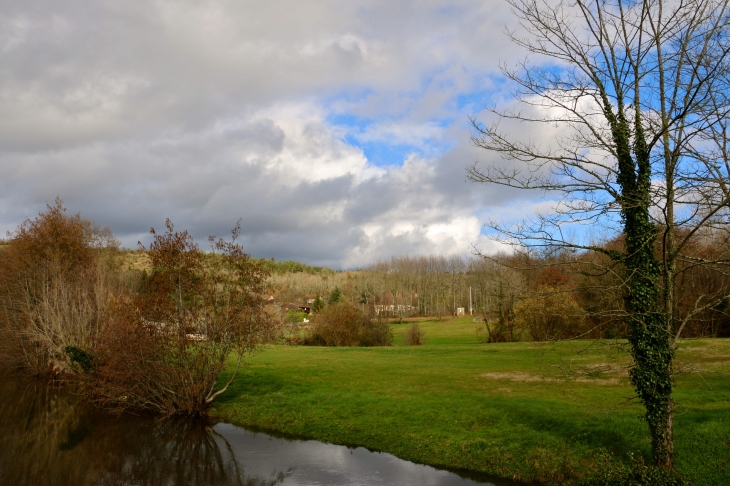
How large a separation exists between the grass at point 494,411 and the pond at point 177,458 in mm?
839

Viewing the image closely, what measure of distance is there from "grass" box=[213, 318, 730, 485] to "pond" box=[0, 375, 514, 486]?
84 cm

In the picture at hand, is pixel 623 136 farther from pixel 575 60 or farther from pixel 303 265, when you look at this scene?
pixel 303 265

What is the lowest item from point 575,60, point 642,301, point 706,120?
point 642,301

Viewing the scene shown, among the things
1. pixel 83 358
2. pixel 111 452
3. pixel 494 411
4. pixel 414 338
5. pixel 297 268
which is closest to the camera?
pixel 111 452

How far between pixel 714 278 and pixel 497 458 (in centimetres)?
2945

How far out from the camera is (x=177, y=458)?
14.5m

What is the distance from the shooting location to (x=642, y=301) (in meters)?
9.72

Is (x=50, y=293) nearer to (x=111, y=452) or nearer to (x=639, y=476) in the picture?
(x=111, y=452)

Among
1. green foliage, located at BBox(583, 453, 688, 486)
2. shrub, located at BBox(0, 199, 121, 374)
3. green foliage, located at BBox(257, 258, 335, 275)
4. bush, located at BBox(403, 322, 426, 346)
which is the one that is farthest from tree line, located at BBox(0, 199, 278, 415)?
green foliage, located at BBox(257, 258, 335, 275)

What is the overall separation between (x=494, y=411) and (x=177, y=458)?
930 centimetres

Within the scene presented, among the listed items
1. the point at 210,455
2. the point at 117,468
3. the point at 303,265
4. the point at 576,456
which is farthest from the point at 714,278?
the point at 303,265

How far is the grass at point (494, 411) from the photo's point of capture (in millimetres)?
11555

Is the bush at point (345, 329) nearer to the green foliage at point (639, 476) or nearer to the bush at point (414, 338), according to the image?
the bush at point (414, 338)

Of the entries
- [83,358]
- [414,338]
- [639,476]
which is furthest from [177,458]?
[414,338]
